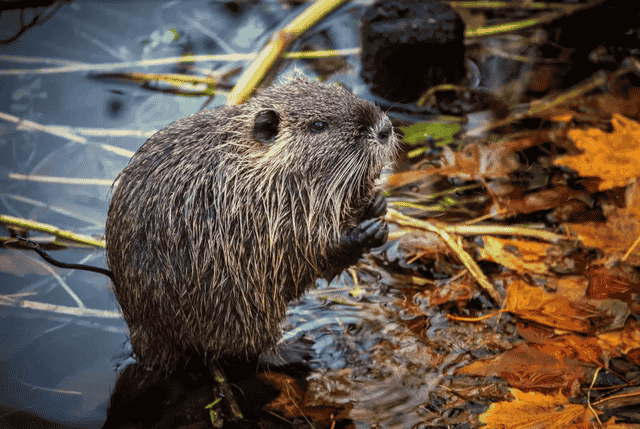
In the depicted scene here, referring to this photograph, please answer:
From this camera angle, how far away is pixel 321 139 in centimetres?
255

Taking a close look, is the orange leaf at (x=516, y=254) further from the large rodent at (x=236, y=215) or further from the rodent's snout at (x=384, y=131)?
the rodent's snout at (x=384, y=131)

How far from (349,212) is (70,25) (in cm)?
375

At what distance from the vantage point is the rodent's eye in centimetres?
256

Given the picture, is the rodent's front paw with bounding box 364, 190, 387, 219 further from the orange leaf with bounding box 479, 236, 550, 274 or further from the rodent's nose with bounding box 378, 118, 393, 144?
the orange leaf with bounding box 479, 236, 550, 274

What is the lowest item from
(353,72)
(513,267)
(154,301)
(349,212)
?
(513,267)

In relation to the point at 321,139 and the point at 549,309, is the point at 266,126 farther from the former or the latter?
the point at 549,309

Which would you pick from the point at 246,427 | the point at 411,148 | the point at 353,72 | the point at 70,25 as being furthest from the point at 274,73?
the point at 246,427

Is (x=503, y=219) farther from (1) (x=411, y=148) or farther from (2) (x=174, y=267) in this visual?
(2) (x=174, y=267)

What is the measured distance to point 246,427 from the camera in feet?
8.03

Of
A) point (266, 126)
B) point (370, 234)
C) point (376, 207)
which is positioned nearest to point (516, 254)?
point (376, 207)

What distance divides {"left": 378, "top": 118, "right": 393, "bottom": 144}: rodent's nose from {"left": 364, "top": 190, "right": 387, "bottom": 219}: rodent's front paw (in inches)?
15.1

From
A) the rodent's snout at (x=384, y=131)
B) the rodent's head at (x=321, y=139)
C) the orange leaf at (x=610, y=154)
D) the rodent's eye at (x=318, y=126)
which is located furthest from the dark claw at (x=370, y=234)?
the orange leaf at (x=610, y=154)

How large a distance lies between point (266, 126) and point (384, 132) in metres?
0.53

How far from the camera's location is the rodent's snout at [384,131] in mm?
2582
